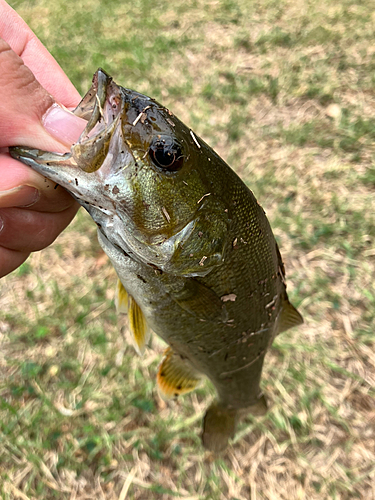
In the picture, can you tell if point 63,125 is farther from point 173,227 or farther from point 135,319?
point 135,319

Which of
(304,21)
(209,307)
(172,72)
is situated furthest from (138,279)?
(304,21)

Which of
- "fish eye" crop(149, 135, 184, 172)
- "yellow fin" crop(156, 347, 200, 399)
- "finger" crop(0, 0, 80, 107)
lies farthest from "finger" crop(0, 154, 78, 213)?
"yellow fin" crop(156, 347, 200, 399)

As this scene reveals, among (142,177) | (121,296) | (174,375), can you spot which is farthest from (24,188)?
(174,375)

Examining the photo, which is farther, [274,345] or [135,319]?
[274,345]

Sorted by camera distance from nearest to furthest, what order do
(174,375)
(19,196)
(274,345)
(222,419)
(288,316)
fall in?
(19,196), (288,316), (174,375), (222,419), (274,345)

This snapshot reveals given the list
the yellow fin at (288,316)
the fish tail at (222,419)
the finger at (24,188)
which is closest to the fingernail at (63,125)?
the finger at (24,188)

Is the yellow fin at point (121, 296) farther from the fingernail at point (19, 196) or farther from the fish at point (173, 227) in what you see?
the fingernail at point (19, 196)
